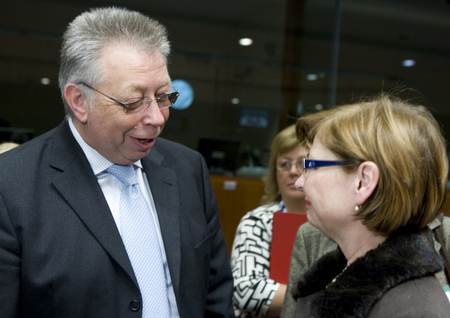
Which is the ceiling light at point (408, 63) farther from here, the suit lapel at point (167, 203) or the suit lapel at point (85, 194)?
the suit lapel at point (85, 194)

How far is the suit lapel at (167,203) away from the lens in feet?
5.49

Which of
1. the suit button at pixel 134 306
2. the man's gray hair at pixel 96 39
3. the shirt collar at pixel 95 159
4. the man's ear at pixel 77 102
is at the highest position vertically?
the man's gray hair at pixel 96 39

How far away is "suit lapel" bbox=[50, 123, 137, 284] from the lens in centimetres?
155

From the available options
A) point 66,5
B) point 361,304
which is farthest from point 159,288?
point 66,5

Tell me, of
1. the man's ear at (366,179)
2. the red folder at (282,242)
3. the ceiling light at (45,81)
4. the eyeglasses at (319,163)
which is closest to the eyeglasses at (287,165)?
the red folder at (282,242)

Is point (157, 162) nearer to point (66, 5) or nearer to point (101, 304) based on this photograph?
point (101, 304)

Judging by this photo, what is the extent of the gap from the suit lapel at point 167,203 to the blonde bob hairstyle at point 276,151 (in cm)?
112

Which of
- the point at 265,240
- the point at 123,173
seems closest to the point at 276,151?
the point at 265,240

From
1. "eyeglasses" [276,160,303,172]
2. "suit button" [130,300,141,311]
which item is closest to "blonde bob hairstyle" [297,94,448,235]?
"suit button" [130,300,141,311]

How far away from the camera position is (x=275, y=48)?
852 cm

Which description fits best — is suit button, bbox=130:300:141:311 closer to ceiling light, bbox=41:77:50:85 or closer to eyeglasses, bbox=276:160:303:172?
eyeglasses, bbox=276:160:303:172

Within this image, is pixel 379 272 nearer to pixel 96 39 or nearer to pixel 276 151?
pixel 96 39

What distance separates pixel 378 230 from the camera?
131 cm

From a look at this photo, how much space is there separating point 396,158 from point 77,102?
102 cm
